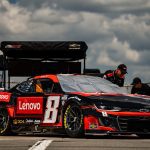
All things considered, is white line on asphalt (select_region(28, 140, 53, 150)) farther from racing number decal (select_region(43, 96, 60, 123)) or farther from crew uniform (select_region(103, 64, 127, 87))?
crew uniform (select_region(103, 64, 127, 87))

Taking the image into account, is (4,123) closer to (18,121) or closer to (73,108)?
(18,121)

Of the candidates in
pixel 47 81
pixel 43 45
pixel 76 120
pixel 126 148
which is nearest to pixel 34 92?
pixel 47 81

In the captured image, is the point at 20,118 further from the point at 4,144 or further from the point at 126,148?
the point at 126,148

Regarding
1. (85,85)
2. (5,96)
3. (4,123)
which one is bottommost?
(4,123)

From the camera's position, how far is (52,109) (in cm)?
1436

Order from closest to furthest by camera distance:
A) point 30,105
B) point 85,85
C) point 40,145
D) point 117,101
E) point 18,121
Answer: point 40,145, point 117,101, point 85,85, point 30,105, point 18,121

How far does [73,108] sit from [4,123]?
2.44m

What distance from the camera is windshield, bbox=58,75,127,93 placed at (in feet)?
47.5

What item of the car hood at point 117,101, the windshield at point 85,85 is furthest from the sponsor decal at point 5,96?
the car hood at point 117,101

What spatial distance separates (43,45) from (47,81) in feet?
20.7

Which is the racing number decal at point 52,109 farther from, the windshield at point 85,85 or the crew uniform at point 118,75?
the crew uniform at point 118,75

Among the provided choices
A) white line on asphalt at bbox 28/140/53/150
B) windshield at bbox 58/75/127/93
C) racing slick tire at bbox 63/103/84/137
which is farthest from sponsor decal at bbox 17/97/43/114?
white line on asphalt at bbox 28/140/53/150

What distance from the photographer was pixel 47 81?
49.3 ft

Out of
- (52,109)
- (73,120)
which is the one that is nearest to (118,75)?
(52,109)
